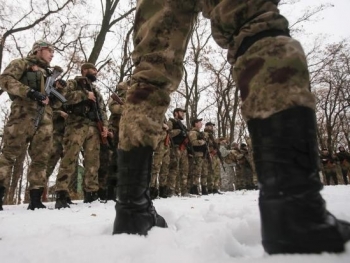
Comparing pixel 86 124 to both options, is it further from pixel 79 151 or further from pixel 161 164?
pixel 161 164

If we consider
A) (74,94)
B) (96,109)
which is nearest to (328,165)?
(96,109)

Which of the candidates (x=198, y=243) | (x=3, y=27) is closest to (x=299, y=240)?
(x=198, y=243)

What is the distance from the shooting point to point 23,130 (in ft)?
12.6

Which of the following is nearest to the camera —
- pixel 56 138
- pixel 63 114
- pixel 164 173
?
pixel 63 114

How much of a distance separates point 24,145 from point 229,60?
142 inches

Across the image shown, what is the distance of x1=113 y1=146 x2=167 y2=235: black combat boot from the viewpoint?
3.40 feet

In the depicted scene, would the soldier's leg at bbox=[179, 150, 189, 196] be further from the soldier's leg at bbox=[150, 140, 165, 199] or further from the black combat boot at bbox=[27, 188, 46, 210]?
the black combat boot at bbox=[27, 188, 46, 210]

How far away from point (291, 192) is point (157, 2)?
0.84m

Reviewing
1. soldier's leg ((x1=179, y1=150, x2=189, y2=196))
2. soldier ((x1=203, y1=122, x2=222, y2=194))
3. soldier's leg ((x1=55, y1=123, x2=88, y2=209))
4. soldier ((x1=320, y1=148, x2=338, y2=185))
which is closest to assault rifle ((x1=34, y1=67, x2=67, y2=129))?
soldier's leg ((x1=55, y1=123, x2=88, y2=209))

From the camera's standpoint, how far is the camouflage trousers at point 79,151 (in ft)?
13.9


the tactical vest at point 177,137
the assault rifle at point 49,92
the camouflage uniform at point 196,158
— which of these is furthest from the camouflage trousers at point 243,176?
the assault rifle at point 49,92

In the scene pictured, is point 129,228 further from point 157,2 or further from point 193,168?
point 193,168

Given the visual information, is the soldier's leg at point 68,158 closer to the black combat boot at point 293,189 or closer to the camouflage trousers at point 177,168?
the camouflage trousers at point 177,168

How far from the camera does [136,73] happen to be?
1.15 meters
